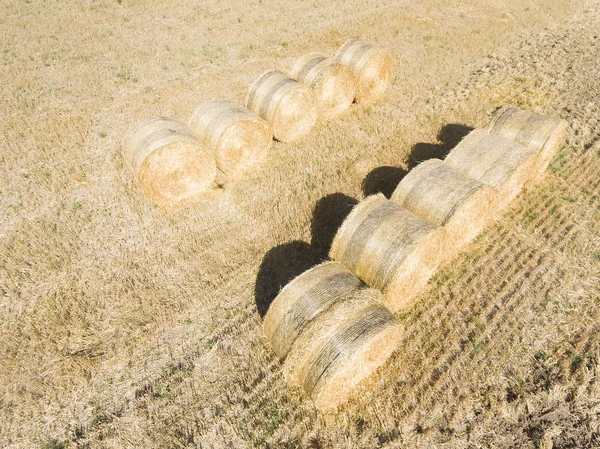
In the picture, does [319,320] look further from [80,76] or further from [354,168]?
[80,76]

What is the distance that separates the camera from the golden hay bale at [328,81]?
10938 millimetres

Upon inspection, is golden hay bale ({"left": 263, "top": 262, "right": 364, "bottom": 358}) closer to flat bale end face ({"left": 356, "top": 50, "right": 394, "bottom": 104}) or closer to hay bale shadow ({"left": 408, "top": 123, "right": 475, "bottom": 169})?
hay bale shadow ({"left": 408, "top": 123, "right": 475, "bottom": 169})

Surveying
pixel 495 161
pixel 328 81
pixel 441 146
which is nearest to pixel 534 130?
pixel 495 161

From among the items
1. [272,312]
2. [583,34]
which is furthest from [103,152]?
[583,34]

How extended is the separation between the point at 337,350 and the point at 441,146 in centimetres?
699

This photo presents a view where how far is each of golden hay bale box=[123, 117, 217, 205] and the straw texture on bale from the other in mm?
6967

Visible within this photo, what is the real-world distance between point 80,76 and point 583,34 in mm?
20988

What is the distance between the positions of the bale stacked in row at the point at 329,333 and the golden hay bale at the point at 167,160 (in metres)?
4.59

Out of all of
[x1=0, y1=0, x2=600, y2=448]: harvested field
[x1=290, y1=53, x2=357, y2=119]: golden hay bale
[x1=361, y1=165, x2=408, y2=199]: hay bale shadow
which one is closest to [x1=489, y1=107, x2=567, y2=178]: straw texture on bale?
[x1=0, y1=0, x2=600, y2=448]: harvested field

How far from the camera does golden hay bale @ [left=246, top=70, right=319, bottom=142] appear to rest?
32.6 ft

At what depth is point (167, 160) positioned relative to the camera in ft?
27.7

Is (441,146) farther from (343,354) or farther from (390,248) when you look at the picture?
(343,354)

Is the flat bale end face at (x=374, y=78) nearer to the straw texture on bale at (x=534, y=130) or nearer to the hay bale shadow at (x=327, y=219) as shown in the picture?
the straw texture on bale at (x=534, y=130)

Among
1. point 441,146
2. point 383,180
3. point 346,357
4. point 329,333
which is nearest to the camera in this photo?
point 346,357
